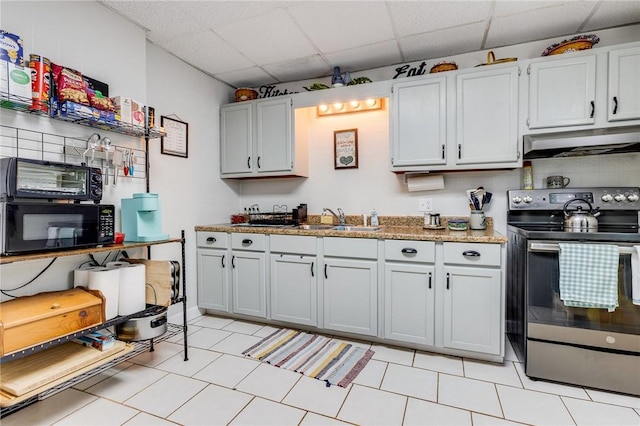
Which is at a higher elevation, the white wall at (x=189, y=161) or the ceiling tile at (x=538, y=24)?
the ceiling tile at (x=538, y=24)

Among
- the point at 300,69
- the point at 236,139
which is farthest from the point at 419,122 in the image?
the point at 236,139

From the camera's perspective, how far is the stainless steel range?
1771 millimetres

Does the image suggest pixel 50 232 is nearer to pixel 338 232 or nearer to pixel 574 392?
pixel 338 232

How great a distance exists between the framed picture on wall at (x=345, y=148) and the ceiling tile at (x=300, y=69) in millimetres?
615

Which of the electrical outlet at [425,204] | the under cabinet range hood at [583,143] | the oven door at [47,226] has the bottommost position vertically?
the oven door at [47,226]

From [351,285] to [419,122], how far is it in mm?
1453

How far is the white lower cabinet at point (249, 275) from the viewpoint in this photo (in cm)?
276

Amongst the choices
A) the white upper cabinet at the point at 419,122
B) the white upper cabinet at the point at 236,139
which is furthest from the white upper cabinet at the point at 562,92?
the white upper cabinet at the point at 236,139

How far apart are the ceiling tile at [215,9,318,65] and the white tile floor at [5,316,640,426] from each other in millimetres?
2426

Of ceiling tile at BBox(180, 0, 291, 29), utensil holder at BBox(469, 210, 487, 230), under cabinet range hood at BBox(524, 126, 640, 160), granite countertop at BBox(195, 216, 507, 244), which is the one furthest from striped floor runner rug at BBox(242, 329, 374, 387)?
ceiling tile at BBox(180, 0, 291, 29)

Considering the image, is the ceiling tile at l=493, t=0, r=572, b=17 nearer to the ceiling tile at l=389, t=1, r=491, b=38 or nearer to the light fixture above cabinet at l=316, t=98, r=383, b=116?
the ceiling tile at l=389, t=1, r=491, b=38

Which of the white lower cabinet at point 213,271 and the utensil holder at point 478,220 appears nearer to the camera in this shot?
the utensil holder at point 478,220

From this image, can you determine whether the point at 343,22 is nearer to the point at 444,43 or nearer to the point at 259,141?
the point at 444,43

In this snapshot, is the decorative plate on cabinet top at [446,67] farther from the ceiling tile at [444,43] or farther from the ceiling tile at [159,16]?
the ceiling tile at [159,16]
